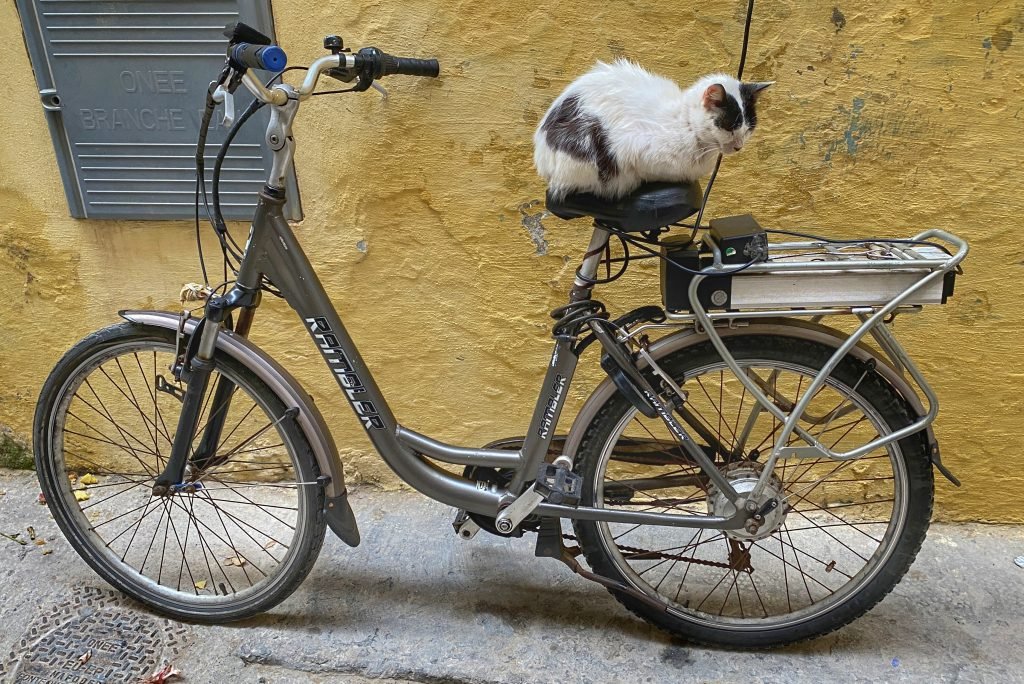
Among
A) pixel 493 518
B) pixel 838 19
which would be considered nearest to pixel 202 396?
pixel 493 518

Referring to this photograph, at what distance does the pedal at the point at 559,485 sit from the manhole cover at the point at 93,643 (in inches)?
45.9

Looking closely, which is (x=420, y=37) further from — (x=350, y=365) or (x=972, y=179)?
(x=972, y=179)

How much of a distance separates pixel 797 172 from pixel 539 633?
1.56m

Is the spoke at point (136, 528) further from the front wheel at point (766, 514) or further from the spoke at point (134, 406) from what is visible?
the front wheel at point (766, 514)

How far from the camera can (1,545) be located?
8.36 feet

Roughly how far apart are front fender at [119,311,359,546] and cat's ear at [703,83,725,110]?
124 cm

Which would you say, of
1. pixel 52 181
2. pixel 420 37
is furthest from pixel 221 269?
pixel 420 37

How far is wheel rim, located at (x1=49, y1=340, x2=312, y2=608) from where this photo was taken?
228cm

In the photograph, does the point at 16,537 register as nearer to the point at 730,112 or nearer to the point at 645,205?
the point at 645,205

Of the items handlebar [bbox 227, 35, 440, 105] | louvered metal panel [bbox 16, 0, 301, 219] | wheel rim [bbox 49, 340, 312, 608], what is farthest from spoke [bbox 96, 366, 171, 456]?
handlebar [bbox 227, 35, 440, 105]

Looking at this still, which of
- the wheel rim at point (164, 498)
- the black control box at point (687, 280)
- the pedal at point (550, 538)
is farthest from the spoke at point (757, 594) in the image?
the wheel rim at point (164, 498)

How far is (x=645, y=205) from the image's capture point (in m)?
1.66

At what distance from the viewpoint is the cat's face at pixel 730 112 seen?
1.54 meters

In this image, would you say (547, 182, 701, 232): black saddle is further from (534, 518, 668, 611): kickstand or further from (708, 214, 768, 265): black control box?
(534, 518, 668, 611): kickstand
